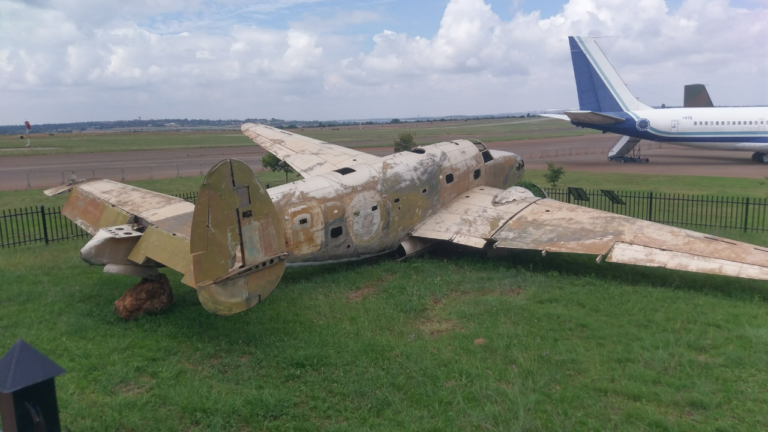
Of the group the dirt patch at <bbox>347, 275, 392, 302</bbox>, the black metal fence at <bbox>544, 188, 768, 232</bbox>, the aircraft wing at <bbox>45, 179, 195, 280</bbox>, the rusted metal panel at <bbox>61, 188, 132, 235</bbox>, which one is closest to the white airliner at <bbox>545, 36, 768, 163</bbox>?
the black metal fence at <bbox>544, 188, 768, 232</bbox>

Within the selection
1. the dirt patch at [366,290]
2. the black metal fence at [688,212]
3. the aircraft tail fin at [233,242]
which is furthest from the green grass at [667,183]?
the aircraft tail fin at [233,242]

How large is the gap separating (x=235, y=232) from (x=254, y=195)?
779 mm

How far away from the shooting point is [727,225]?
65.4ft

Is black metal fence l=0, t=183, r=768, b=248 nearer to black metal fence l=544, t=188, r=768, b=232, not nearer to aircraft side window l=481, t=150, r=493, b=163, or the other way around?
black metal fence l=544, t=188, r=768, b=232

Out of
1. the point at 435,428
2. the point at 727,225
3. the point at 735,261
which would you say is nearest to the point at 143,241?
the point at 435,428

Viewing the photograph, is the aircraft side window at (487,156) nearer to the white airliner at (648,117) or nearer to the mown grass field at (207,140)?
the white airliner at (648,117)

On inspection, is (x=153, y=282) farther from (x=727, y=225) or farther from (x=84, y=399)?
(x=727, y=225)

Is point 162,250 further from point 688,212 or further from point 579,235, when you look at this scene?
point 688,212

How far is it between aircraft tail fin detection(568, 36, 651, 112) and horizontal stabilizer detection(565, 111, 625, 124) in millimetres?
Result: 1904

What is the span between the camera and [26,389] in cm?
371

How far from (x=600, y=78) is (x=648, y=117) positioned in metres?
5.19

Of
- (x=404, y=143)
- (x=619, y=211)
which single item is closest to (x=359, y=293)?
(x=619, y=211)

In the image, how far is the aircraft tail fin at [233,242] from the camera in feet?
27.9

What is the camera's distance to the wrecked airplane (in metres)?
8.91
